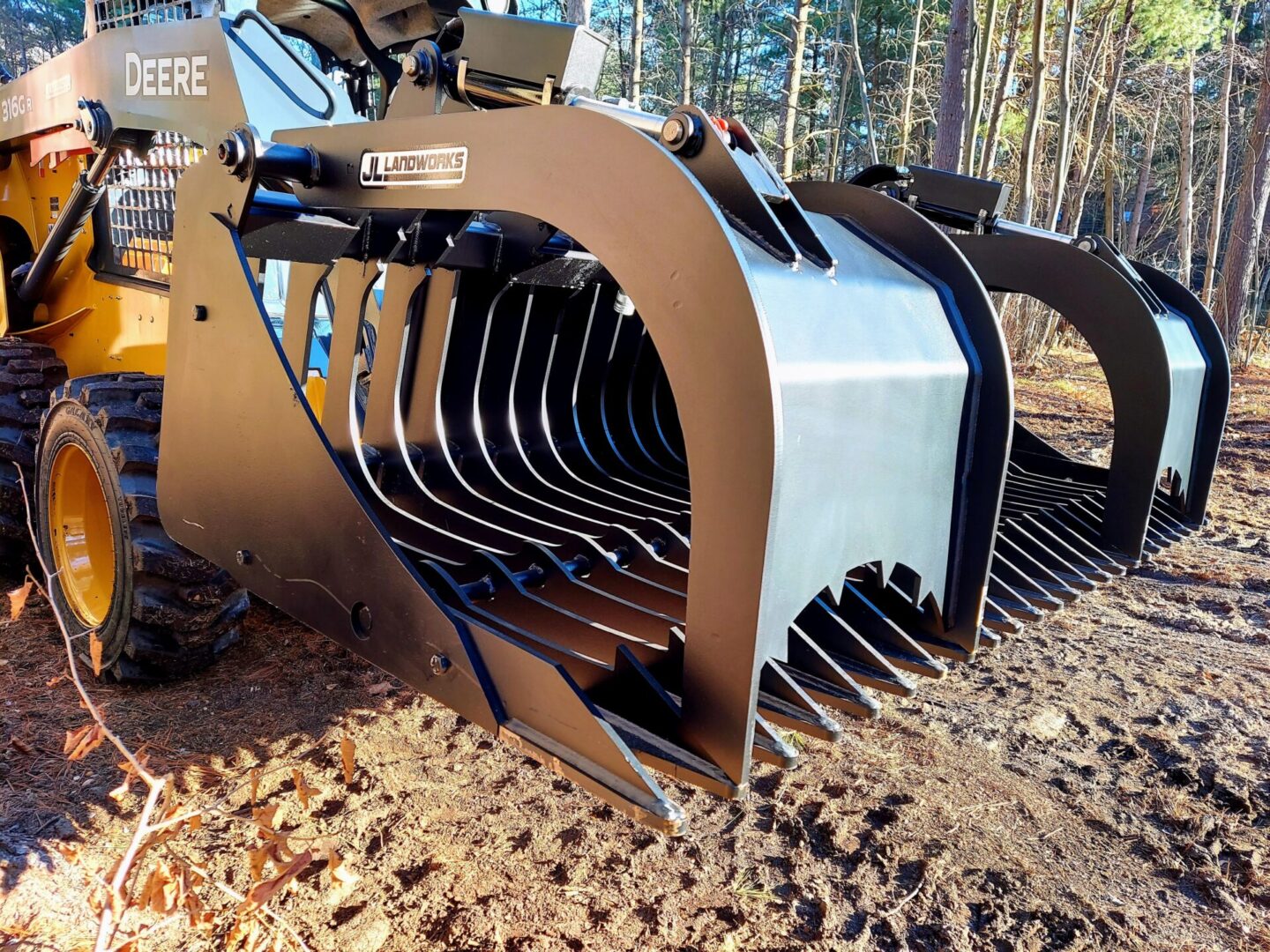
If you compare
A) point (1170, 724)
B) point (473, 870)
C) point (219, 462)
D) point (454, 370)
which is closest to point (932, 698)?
point (1170, 724)

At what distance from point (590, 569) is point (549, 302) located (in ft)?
3.59

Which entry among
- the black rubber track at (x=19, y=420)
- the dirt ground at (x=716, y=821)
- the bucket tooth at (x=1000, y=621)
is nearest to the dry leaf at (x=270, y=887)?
the dirt ground at (x=716, y=821)

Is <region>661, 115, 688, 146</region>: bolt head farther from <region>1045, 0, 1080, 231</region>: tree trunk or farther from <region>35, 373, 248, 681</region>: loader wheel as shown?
<region>1045, 0, 1080, 231</region>: tree trunk

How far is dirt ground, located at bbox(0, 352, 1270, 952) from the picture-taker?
6.32ft

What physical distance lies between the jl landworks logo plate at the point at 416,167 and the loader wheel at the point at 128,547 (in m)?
1.10

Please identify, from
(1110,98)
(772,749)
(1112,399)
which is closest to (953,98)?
(1110,98)

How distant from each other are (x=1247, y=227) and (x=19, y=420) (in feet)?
48.8

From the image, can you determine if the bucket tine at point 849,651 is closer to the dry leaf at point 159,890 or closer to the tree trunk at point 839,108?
the dry leaf at point 159,890

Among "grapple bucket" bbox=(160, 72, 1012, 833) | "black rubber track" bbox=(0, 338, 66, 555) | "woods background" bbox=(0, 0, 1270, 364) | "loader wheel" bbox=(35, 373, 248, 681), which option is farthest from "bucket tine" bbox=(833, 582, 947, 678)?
"woods background" bbox=(0, 0, 1270, 364)

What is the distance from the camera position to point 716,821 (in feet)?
7.54

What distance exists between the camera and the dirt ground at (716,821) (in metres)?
1.93

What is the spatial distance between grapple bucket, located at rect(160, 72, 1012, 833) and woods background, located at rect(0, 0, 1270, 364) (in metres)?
2.77

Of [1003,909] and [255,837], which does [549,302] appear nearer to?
[255,837]

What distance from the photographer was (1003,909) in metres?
2.02
